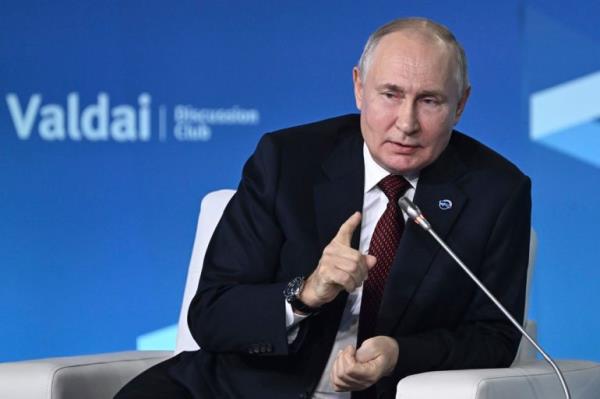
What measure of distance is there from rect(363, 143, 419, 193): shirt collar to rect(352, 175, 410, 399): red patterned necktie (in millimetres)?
47

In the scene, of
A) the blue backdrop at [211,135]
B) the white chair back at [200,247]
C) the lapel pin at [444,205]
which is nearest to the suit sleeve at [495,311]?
the lapel pin at [444,205]

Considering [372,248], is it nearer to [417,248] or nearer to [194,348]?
[417,248]

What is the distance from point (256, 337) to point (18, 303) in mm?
2351

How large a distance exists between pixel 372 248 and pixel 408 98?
1.00 feet

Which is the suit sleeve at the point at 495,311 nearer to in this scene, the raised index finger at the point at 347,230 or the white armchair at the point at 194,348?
the white armchair at the point at 194,348

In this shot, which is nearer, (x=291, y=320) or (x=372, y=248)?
(x=291, y=320)

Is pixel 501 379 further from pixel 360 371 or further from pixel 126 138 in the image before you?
pixel 126 138

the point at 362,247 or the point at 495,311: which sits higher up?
the point at 362,247

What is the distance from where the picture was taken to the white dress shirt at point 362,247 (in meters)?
2.50

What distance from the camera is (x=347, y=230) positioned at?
2.31 meters

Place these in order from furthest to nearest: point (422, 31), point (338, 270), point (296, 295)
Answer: point (422, 31), point (296, 295), point (338, 270)

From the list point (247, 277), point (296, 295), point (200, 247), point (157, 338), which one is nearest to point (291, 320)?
point (296, 295)

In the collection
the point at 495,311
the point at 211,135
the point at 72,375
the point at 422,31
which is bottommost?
the point at 72,375

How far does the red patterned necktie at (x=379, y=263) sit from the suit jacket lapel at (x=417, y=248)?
20 millimetres
